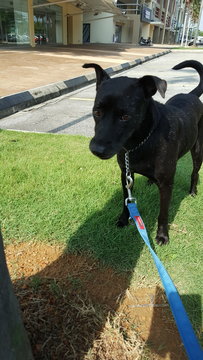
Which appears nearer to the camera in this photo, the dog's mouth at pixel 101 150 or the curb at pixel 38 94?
the dog's mouth at pixel 101 150

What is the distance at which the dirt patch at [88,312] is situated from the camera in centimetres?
174

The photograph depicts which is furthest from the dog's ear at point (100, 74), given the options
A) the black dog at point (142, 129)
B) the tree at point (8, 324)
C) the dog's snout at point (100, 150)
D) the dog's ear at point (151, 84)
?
the tree at point (8, 324)

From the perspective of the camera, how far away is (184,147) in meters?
2.90

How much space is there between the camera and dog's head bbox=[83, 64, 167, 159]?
2.04 metres

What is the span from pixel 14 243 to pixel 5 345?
160 cm

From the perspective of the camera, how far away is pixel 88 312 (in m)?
1.93

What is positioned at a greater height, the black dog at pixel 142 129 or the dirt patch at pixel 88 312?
the black dog at pixel 142 129

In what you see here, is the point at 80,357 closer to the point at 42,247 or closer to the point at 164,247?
the point at 42,247

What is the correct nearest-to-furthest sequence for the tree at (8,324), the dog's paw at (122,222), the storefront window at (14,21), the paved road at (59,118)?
the tree at (8,324) < the dog's paw at (122,222) < the paved road at (59,118) < the storefront window at (14,21)

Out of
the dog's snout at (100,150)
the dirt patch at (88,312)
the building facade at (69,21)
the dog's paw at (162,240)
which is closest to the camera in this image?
the dirt patch at (88,312)

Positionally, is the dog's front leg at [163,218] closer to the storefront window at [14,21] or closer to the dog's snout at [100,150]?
the dog's snout at [100,150]

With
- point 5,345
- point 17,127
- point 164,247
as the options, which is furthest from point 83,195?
point 17,127

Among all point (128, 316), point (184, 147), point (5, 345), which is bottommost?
point (128, 316)

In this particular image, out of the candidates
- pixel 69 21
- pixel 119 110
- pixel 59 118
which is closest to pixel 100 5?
pixel 69 21
